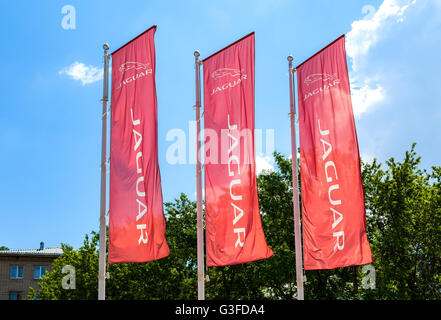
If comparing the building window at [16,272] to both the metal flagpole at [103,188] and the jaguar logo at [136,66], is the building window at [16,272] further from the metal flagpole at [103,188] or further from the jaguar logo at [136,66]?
the jaguar logo at [136,66]

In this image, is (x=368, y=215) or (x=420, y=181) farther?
(x=368, y=215)

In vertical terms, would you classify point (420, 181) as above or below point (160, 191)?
above

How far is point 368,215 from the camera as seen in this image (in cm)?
3791

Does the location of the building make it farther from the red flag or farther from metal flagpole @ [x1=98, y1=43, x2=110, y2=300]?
the red flag

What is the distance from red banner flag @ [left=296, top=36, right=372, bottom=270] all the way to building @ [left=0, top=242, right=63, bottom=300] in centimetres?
6122

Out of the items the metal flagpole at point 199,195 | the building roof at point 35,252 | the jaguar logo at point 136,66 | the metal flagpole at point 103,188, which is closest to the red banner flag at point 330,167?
the metal flagpole at point 199,195

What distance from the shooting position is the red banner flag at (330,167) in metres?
17.7

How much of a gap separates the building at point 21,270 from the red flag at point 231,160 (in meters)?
59.4

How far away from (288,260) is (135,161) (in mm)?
19853

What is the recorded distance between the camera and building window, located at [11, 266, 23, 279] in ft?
235

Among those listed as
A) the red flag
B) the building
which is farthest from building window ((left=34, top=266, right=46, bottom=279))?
the red flag
